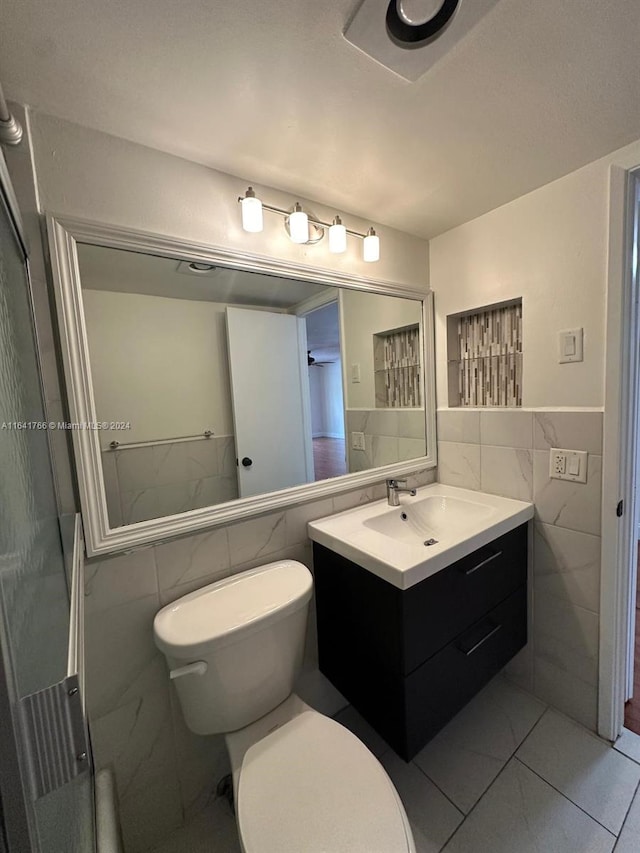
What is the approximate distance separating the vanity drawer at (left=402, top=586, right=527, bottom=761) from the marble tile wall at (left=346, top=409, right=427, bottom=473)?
73 cm

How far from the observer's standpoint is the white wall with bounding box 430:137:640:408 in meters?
1.18

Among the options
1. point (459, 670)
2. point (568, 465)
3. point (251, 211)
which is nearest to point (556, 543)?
point (568, 465)

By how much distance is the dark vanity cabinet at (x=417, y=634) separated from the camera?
997 mm

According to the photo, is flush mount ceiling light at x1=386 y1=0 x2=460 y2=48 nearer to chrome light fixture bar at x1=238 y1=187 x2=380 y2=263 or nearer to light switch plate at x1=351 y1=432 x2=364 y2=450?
chrome light fixture bar at x1=238 y1=187 x2=380 y2=263

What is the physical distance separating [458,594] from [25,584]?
1.13 meters

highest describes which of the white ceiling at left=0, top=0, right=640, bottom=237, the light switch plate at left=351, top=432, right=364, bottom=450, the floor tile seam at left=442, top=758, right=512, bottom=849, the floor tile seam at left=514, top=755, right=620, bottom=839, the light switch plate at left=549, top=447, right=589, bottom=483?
the white ceiling at left=0, top=0, right=640, bottom=237

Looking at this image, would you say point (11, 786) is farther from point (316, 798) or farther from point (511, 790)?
point (511, 790)

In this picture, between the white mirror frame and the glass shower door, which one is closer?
the glass shower door

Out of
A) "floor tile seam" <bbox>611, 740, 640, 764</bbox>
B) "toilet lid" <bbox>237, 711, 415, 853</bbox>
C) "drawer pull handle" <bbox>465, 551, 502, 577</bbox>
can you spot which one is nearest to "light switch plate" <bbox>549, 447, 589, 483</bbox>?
"drawer pull handle" <bbox>465, 551, 502, 577</bbox>

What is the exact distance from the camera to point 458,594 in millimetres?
1116

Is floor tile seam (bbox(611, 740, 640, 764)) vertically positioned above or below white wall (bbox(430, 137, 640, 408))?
below

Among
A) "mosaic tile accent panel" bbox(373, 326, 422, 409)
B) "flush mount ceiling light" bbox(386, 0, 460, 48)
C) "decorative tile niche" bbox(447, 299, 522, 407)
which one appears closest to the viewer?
"flush mount ceiling light" bbox(386, 0, 460, 48)

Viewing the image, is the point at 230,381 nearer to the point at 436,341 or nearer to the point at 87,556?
the point at 87,556

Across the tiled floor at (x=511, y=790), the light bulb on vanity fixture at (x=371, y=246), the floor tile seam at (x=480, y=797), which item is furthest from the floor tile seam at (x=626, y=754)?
the light bulb on vanity fixture at (x=371, y=246)
